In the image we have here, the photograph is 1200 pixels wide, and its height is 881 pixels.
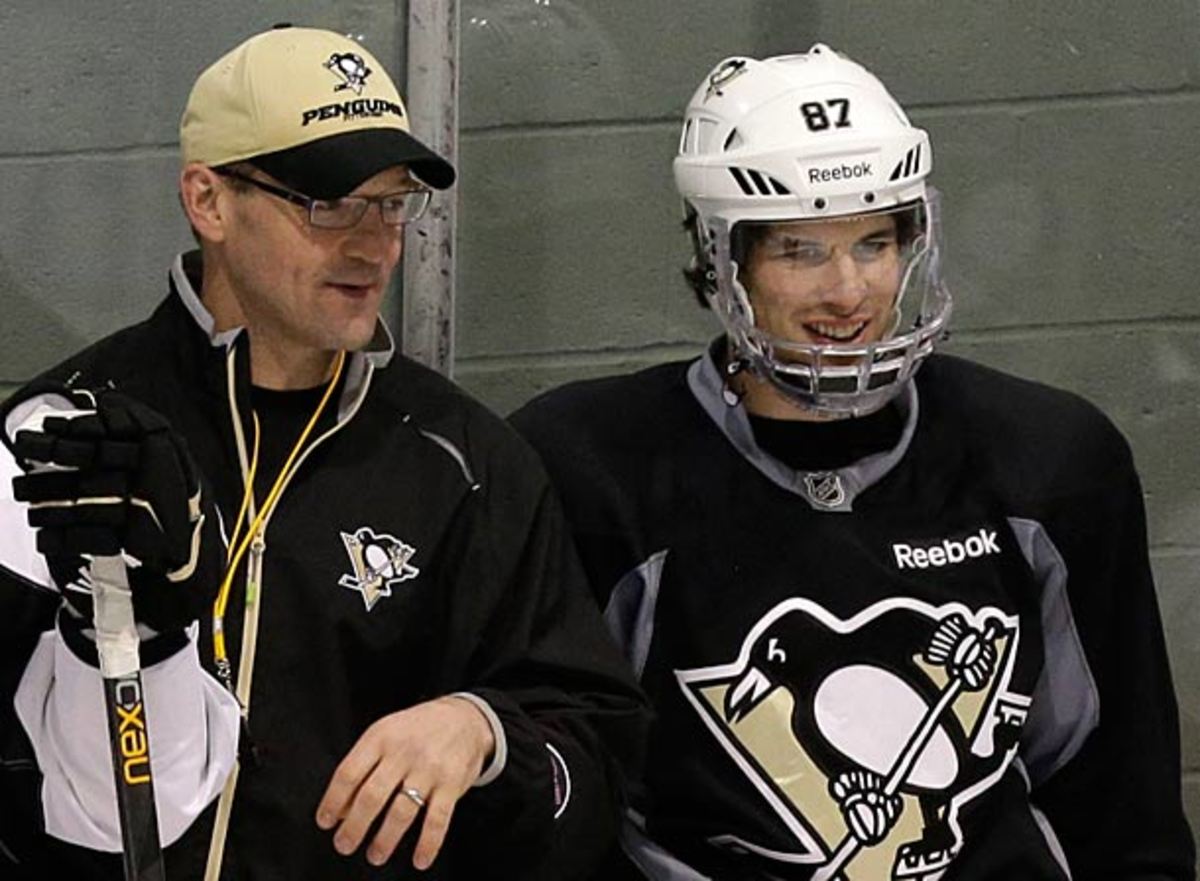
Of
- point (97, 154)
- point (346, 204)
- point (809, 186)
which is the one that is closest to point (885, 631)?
point (809, 186)

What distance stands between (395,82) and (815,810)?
1.03 metres

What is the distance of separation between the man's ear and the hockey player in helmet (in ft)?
1.44

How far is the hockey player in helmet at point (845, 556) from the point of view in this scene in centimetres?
292

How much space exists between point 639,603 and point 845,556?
227 millimetres

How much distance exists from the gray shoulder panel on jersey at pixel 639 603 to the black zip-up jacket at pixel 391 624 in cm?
14

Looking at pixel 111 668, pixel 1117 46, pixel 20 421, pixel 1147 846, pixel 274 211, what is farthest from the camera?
pixel 1117 46

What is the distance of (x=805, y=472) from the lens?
2988mm

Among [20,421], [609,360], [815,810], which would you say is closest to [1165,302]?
[609,360]

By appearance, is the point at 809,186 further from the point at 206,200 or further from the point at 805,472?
the point at 206,200

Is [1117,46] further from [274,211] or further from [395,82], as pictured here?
[274,211]

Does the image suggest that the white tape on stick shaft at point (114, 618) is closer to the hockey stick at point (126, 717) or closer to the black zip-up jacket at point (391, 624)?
the hockey stick at point (126, 717)

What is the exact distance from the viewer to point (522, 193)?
3.42 metres

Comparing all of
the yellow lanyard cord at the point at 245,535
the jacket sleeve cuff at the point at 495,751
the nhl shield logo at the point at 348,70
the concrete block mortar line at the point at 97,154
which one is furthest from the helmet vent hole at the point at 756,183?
the concrete block mortar line at the point at 97,154

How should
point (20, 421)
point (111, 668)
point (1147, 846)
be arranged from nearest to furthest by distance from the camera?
point (111, 668) < point (20, 421) < point (1147, 846)
